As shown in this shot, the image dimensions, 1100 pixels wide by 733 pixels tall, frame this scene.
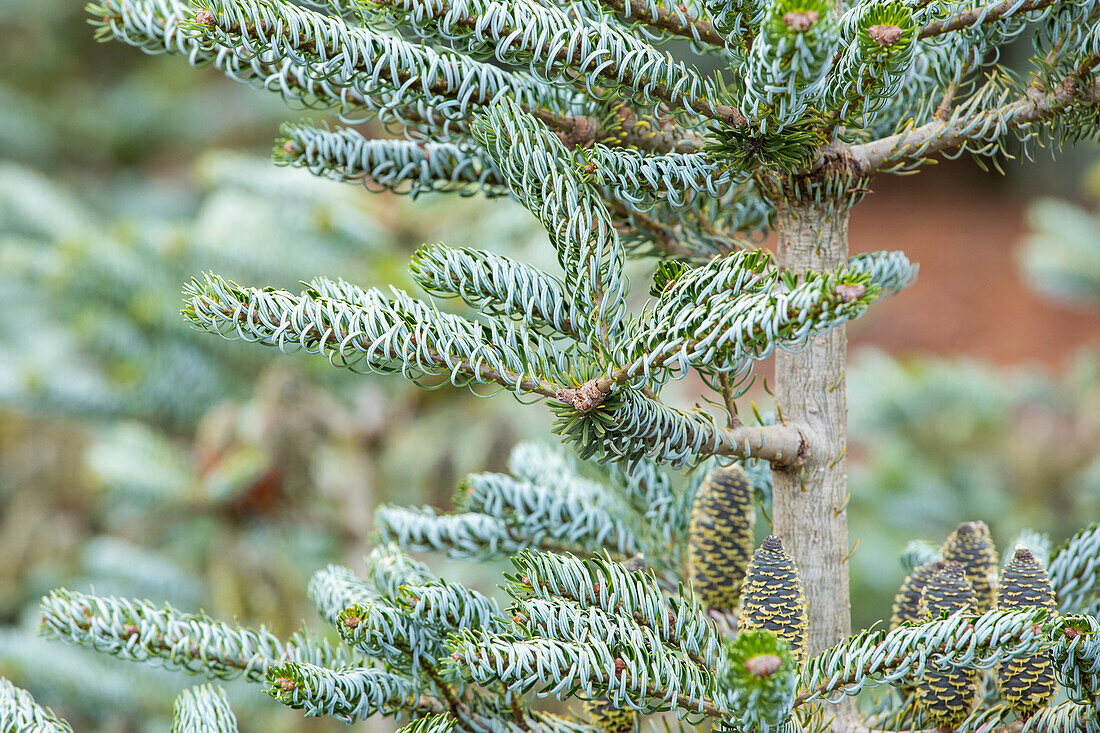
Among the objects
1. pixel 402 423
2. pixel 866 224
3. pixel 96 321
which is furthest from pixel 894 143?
pixel 866 224

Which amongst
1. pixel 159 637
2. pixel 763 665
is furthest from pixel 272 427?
pixel 763 665

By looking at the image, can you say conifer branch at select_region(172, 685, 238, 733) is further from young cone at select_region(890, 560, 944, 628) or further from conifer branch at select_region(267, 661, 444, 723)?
young cone at select_region(890, 560, 944, 628)

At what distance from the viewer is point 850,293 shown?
0.31m

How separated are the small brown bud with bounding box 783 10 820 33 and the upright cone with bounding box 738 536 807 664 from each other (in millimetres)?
218

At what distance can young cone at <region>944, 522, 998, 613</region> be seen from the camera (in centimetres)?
48

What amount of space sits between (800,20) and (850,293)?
9 centimetres

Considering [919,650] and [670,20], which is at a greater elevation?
[670,20]

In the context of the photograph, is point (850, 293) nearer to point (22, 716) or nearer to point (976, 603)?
point (976, 603)

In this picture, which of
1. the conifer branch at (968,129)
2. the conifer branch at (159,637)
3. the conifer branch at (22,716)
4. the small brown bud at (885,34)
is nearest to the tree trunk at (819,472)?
the conifer branch at (968,129)

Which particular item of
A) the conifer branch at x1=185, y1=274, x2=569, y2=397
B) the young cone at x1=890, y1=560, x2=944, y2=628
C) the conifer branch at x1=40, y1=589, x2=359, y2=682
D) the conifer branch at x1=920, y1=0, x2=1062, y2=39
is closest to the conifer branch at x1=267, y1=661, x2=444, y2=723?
the conifer branch at x1=40, y1=589, x2=359, y2=682

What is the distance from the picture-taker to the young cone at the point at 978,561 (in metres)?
0.48

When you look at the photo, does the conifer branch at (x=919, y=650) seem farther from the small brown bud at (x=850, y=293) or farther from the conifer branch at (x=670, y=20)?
the conifer branch at (x=670, y=20)

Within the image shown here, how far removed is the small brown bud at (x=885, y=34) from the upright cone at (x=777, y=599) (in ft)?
0.69

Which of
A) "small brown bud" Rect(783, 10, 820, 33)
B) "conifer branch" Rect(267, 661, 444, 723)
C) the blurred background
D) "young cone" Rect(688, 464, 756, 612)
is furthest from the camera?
the blurred background
